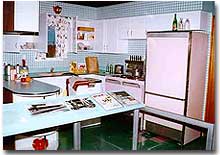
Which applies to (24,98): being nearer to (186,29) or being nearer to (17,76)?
(17,76)

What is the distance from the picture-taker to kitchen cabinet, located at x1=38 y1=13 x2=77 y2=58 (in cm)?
426

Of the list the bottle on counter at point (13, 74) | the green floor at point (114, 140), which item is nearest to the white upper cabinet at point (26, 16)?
the bottle on counter at point (13, 74)

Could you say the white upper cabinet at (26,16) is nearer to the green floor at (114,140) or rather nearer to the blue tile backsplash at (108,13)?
the blue tile backsplash at (108,13)

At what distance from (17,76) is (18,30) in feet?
2.46

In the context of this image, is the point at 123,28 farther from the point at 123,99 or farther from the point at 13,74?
the point at 123,99

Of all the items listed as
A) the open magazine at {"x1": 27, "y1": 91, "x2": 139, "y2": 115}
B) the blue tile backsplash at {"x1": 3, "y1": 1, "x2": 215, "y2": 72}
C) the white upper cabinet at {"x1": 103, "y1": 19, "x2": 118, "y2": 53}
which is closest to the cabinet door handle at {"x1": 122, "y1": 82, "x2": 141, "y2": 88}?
the blue tile backsplash at {"x1": 3, "y1": 1, "x2": 215, "y2": 72}

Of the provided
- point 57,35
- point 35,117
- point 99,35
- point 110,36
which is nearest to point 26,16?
point 57,35

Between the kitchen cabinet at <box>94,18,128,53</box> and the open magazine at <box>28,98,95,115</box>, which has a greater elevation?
the kitchen cabinet at <box>94,18,128,53</box>

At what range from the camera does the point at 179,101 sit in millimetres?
3246

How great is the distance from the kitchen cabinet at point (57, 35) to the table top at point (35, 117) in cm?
271

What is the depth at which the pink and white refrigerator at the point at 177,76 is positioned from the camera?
124 inches

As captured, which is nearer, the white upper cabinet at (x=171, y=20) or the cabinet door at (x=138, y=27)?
the white upper cabinet at (x=171, y=20)

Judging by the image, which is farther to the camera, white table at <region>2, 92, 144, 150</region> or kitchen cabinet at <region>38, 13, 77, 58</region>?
kitchen cabinet at <region>38, 13, 77, 58</region>

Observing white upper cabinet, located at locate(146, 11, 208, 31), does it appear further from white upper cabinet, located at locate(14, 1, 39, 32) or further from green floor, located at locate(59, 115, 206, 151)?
white upper cabinet, located at locate(14, 1, 39, 32)
